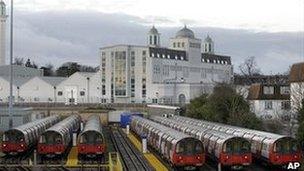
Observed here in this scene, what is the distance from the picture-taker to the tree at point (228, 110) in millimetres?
58812

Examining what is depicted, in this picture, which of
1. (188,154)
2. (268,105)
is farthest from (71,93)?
(188,154)

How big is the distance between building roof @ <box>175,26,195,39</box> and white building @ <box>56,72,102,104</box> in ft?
94.4

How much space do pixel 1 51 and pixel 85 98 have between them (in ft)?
109

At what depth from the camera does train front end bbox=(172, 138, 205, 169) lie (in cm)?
3469

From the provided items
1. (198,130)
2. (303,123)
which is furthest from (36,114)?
(303,123)

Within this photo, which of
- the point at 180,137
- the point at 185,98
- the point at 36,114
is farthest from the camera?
the point at 185,98

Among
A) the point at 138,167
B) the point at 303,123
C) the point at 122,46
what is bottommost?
the point at 138,167

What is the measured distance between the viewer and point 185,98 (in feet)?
437

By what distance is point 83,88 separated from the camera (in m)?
136

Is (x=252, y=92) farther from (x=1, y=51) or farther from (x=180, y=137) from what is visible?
(x=1, y=51)

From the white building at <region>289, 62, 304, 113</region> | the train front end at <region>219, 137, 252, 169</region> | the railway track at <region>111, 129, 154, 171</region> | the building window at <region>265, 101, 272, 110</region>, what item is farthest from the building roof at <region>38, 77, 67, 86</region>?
the train front end at <region>219, 137, 252, 169</region>

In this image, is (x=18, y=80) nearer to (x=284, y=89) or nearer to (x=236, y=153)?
(x=284, y=89)

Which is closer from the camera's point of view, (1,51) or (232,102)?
(232,102)

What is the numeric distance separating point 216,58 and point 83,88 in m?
46.3
